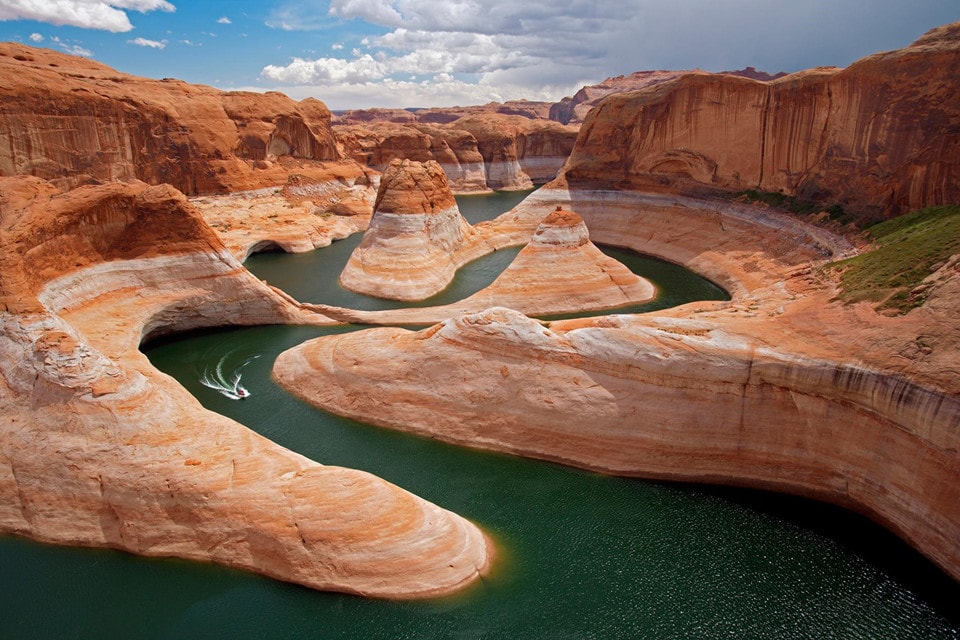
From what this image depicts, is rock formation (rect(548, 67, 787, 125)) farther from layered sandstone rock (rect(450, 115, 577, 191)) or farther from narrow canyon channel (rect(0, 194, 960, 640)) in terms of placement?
narrow canyon channel (rect(0, 194, 960, 640))

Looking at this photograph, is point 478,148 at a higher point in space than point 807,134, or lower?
higher

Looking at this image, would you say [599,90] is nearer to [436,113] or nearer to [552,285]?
[436,113]

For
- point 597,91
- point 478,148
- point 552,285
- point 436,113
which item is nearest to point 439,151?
point 478,148

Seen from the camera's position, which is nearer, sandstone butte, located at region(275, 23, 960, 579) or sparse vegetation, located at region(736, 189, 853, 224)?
sandstone butte, located at region(275, 23, 960, 579)

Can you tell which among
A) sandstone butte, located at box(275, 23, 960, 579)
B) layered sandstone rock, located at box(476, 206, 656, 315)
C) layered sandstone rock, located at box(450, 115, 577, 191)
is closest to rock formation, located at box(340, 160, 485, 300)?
sandstone butte, located at box(275, 23, 960, 579)

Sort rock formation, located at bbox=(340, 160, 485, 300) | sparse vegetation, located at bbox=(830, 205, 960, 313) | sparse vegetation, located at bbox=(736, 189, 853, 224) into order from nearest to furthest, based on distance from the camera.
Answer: sparse vegetation, located at bbox=(830, 205, 960, 313)
sparse vegetation, located at bbox=(736, 189, 853, 224)
rock formation, located at bbox=(340, 160, 485, 300)

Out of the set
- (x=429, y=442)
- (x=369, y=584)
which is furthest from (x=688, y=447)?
(x=369, y=584)

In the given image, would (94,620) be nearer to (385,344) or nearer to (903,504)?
(385,344)
